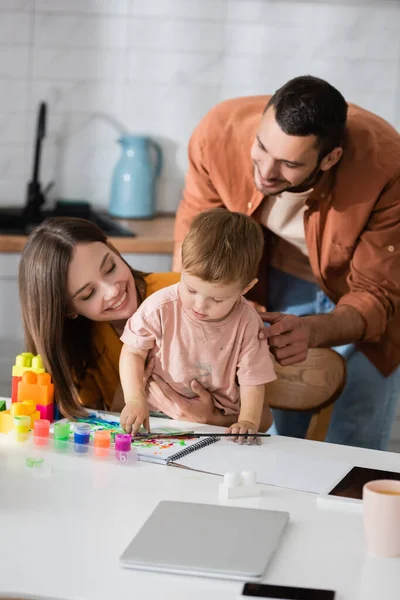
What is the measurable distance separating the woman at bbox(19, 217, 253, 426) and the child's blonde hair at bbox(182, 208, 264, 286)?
0.28 metres

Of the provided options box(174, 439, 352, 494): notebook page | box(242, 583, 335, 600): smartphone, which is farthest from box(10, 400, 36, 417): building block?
box(242, 583, 335, 600): smartphone

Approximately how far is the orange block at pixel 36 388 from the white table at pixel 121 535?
17 centimetres

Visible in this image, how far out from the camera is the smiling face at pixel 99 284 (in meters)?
1.92

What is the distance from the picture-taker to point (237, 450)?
1634 millimetres

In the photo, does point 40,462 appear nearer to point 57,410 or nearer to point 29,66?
point 57,410

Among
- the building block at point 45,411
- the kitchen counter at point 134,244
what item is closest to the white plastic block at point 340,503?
the building block at point 45,411

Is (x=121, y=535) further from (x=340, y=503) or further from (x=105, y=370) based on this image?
(x=105, y=370)

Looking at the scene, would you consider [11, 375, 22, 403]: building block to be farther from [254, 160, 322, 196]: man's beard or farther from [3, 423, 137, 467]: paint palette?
[254, 160, 322, 196]: man's beard

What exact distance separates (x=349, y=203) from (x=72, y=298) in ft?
2.63

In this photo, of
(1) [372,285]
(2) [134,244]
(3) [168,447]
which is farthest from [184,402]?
(2) [134,244]

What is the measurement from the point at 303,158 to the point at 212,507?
1.05 metres

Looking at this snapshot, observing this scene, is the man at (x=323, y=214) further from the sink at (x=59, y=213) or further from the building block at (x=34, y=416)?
the sink at (x=59, y=213)

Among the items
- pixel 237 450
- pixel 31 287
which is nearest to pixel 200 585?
pixel 237 450

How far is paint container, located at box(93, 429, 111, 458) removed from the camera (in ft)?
5.21
